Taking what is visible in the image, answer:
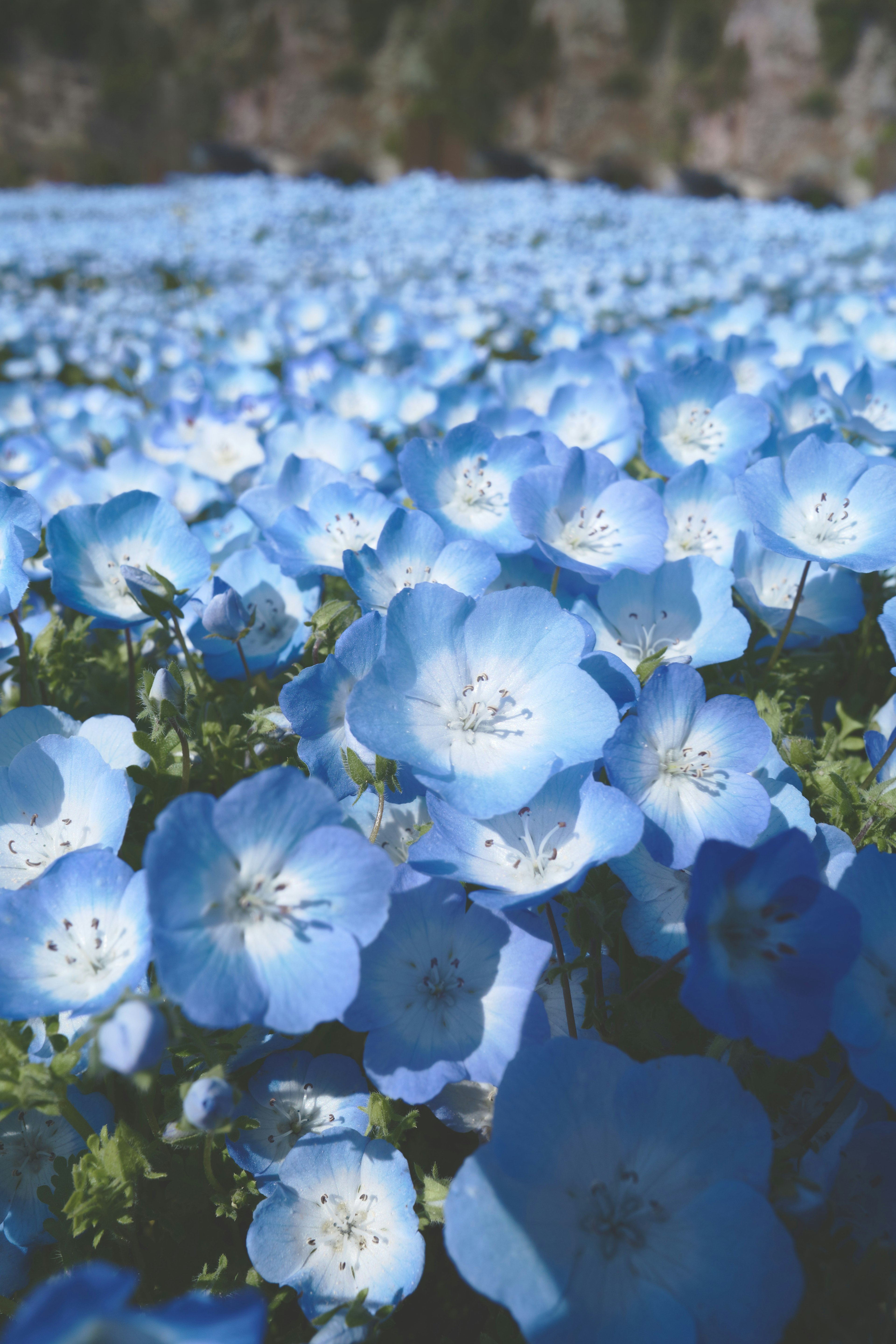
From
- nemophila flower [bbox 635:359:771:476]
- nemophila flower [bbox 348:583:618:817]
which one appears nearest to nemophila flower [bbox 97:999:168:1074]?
nemophila flower [bbox 348:583:618:817]

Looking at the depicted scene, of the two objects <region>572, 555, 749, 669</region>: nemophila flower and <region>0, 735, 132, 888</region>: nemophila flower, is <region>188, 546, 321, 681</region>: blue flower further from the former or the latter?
<region>572, 555, 749, 669</region>: nemophila flower

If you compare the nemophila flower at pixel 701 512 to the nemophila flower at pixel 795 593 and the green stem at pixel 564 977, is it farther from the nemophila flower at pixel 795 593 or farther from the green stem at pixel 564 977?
the green stem at pixel 564 977

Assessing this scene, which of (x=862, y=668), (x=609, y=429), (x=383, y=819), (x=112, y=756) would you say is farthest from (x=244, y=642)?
(x=862, y=668)

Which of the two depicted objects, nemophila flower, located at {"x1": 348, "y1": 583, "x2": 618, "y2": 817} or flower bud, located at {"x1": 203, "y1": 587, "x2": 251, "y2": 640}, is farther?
flower bud, located at {"x1": 203, "y1": 587, "x2": 251, "y2": 640}

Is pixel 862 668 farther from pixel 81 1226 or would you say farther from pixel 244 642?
pixel 81 1226

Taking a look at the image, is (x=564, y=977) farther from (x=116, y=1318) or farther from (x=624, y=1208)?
(x=116, y=1318)

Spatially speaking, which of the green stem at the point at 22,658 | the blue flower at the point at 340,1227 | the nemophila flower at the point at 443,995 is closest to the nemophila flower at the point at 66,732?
the green stem at the point at 22,658
